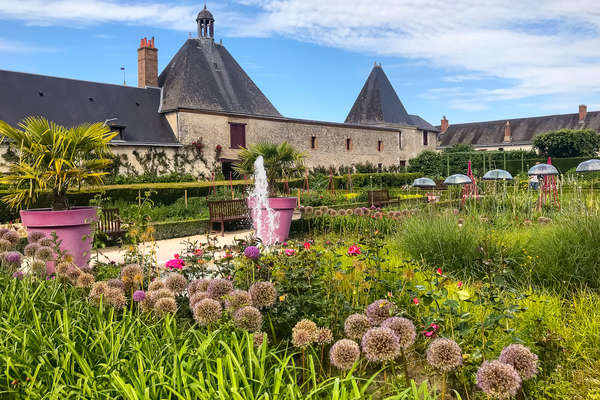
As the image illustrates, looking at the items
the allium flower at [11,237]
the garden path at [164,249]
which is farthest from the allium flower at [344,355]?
the garden path at [164,249]

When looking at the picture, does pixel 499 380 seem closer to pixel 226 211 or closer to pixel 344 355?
pixel 344 355

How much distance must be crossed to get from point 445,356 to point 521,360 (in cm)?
29

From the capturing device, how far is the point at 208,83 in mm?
22781

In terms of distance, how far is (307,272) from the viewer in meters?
3.12

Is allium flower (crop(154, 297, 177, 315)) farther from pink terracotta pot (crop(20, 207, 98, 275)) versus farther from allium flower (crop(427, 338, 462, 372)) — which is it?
pink terracotta pot (crop(20, 207, 98, 275))

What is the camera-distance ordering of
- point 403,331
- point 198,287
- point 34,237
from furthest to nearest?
point 34,237 → point 198,287 → point 403,331

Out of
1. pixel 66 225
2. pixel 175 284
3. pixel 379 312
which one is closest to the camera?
pixel 379 312

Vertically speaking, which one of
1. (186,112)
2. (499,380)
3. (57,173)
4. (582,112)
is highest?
(582,112)

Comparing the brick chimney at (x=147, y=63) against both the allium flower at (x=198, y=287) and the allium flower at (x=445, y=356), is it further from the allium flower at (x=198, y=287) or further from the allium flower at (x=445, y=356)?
the allium flower at (x=445, y=356)

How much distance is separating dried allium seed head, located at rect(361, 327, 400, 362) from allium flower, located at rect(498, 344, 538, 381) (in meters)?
0.41

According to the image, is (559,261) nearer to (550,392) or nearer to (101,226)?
(550,392)

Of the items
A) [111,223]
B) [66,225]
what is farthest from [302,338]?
[111,223]

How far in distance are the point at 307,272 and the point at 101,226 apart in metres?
6.20

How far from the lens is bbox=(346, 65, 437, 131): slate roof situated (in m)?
33.2
